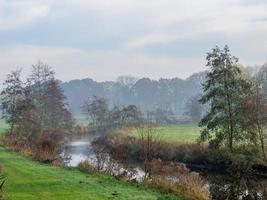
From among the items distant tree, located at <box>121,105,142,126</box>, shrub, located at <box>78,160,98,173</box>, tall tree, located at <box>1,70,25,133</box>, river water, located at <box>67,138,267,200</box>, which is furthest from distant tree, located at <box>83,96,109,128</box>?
shrub, located at <box>78,160,98,173</box>

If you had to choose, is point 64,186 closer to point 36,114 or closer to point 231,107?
point 231,107

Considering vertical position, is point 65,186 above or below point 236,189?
above

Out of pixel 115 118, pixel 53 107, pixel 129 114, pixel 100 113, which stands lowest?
pixel 115 118

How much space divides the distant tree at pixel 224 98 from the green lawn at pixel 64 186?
24734 mm

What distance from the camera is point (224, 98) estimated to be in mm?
59281

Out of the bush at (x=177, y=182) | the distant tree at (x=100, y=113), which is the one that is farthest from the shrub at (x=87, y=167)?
the distant tree at (x=100, y=113)

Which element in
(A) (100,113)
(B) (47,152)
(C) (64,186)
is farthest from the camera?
(A) (100,113)

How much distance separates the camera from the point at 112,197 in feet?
87.2

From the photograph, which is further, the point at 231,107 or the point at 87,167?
the point at 231,107

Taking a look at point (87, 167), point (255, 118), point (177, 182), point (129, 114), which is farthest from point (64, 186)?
point (129, 114)

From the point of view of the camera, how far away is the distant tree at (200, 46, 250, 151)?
190ft

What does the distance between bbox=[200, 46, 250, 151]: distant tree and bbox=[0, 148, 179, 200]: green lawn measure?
2473 cm

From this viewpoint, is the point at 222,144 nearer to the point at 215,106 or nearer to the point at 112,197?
the point at 215,106

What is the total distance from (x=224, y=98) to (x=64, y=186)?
1319 inches
